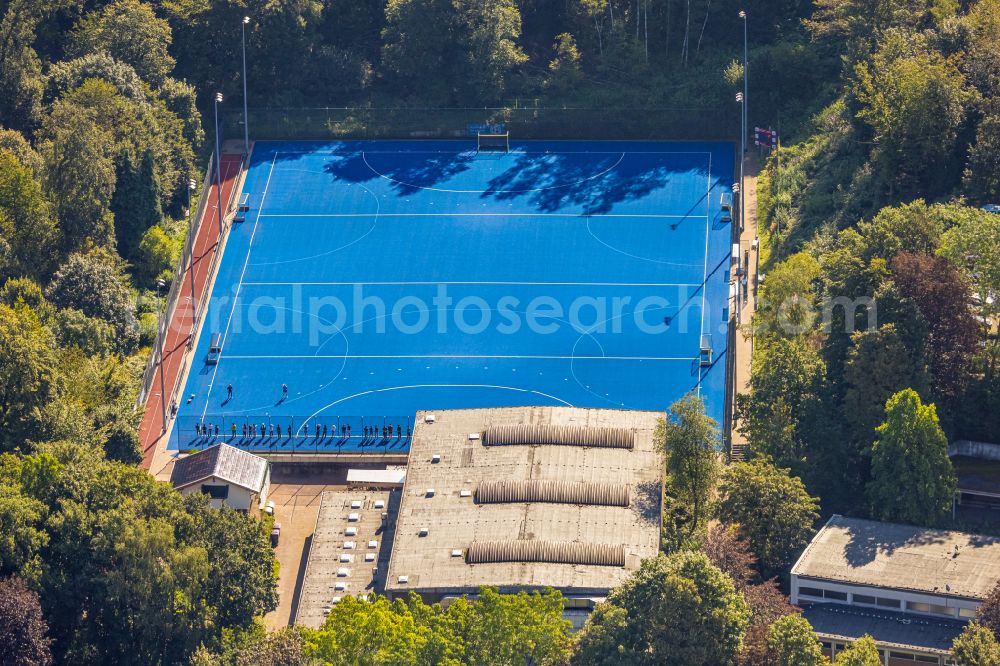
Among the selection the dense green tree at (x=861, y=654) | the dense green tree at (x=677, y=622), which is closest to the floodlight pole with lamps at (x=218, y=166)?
the dense green tree at (x=677, y=622)

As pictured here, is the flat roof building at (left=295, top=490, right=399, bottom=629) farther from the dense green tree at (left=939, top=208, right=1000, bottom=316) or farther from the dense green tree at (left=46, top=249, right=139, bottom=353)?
the dense green tree at (left=939, top=208, right=1000, bottom=316)

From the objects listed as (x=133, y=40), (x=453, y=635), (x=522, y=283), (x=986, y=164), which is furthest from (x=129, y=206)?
(x=986, y=164)

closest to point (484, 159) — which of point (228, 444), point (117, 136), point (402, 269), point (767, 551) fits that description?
point (402, 269)

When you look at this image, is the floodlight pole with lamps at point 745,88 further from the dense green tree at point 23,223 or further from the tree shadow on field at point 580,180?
the dense green tree at point 23,223

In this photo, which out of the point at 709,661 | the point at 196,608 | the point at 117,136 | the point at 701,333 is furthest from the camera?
the point at 117,136

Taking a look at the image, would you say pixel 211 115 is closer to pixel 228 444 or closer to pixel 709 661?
pixel 228 444

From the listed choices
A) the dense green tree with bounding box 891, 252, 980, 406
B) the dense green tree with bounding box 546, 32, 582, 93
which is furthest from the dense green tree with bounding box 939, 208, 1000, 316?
the dense green tree with bounding box 546, 32, 582, 93
